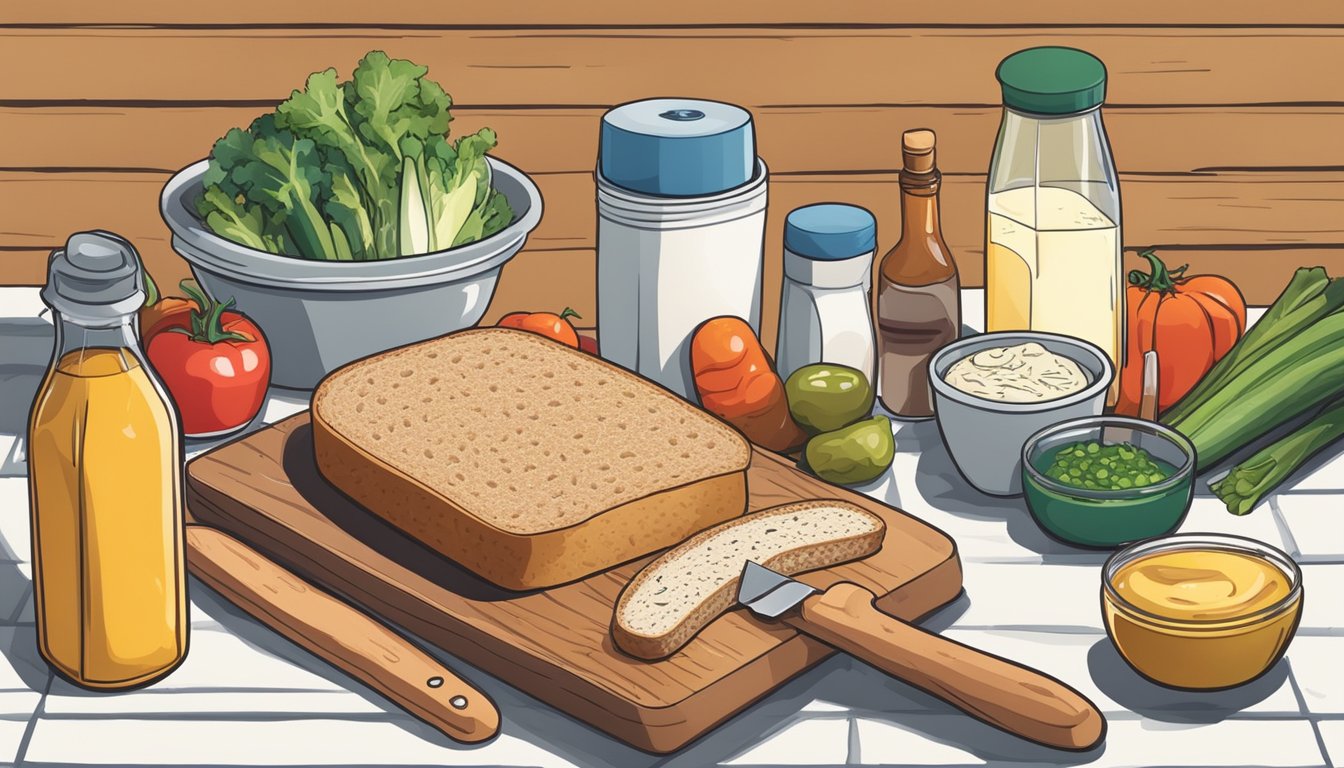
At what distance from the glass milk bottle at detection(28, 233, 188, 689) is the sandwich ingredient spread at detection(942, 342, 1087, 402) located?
819 millimetres

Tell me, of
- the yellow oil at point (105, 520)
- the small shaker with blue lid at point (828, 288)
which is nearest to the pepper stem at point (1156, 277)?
the small shaker with blue lid at point (828, 288)

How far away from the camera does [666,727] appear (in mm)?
1539

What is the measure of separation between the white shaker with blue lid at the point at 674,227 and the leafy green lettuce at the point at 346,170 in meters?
0.18

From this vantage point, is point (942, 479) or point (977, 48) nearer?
point (942, 479)

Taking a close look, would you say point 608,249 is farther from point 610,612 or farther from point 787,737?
point 787,737

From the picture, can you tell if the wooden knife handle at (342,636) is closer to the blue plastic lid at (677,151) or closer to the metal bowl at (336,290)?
the metal bowl at (336,290)

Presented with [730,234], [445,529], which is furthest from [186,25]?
[445,529]

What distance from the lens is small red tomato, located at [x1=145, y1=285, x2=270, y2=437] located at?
6.77ft

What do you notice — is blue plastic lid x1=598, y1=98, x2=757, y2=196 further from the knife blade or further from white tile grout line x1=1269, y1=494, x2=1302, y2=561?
white tile grout line x1=1269, y1=494, x2=1302, y2=561

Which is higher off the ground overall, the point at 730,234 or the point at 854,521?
the point at 730,234

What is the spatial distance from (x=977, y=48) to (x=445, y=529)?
130cm

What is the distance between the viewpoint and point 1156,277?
218cm

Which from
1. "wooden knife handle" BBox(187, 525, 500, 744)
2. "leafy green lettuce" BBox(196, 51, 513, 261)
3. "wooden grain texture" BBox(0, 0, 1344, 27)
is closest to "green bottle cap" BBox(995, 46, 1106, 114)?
"leafy green lettuce" BBox(196, 51, 513, 261)

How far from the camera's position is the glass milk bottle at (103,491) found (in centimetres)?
154
